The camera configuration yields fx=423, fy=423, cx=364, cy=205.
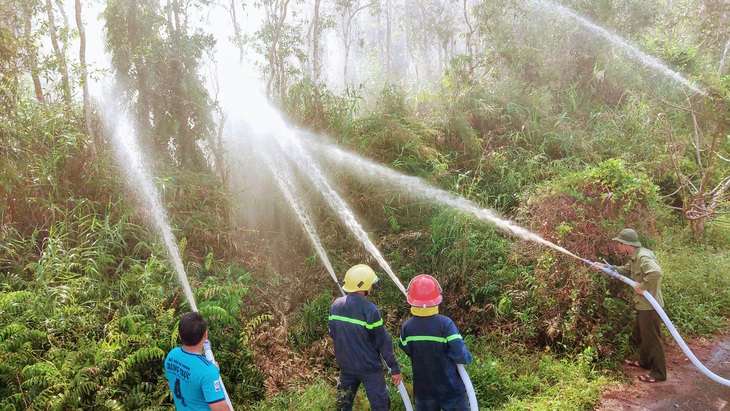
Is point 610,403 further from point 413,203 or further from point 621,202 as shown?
point 413,203

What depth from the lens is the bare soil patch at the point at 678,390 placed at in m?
4.62

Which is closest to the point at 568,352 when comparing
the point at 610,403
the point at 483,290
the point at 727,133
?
the point at 610,403

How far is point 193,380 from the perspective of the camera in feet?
9.55

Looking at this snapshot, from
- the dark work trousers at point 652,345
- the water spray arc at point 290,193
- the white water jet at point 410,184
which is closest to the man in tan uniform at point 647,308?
the dark work trousers at point 652,345

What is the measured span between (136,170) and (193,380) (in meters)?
5.80

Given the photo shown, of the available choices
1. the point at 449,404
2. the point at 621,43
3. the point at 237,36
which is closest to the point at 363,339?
the point at 449,404

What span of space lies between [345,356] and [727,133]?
354 inches

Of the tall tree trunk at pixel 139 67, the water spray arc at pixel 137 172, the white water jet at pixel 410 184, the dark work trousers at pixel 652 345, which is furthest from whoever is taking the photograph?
the tall tree trunk at pixel 139 67

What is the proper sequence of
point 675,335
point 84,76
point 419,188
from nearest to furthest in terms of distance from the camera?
point 675,335 → point 84,76 → point 419,188

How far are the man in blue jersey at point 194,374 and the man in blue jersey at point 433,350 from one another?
1.63 m

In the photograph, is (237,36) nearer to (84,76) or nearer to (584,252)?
(84,76)

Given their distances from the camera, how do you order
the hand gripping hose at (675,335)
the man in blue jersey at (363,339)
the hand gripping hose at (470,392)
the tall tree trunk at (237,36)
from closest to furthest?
the hand gripping hose at (470,392) → the man in blue jersey at (363,339) → the hand gripping hose at (675,335) → the tall tree trunk at (237,36)

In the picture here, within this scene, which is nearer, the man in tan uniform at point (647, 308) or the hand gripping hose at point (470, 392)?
the hand gripping hose at point (470, 392)

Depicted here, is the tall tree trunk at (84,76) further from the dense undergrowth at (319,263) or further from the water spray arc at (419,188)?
the water spray arc at (419,188)
